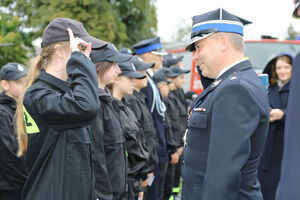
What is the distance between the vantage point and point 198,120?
2.31 meters

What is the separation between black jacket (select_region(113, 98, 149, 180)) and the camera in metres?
3.82

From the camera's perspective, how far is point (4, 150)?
364 centimetres

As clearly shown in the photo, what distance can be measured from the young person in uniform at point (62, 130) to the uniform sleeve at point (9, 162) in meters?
1.43

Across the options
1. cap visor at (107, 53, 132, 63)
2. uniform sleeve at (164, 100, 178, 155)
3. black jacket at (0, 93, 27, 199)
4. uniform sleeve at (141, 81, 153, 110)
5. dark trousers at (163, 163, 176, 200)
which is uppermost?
cap visor at (107, 53, 132, 63)

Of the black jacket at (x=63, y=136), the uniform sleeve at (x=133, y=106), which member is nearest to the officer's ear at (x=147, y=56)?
the uniform sleeve at (x=133, y=106)

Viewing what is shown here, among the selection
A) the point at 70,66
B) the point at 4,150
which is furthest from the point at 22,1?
the point at 70,66

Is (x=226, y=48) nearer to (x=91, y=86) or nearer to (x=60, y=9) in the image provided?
(x=91, y=86)

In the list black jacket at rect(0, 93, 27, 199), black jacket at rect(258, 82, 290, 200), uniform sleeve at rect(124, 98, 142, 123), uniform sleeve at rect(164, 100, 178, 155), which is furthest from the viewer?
uniform sleeve at rect(164, 100, 178, 155)

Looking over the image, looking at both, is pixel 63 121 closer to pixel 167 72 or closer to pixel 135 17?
pixel 167 72

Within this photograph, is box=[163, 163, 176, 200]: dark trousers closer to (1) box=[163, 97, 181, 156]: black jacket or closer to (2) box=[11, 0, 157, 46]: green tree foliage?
(1) box=[163, 97, 181, 156]: black jacket

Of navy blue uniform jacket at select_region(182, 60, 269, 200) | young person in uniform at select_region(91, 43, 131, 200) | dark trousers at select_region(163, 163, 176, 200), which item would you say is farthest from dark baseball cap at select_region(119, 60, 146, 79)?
dark trousers at select_region(163, 163, 176, 200)

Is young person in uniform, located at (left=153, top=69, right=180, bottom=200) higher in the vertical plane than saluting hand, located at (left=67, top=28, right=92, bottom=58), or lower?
lower

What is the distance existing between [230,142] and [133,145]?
Answer: 196 centimetres

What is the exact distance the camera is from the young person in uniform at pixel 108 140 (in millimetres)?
2852
